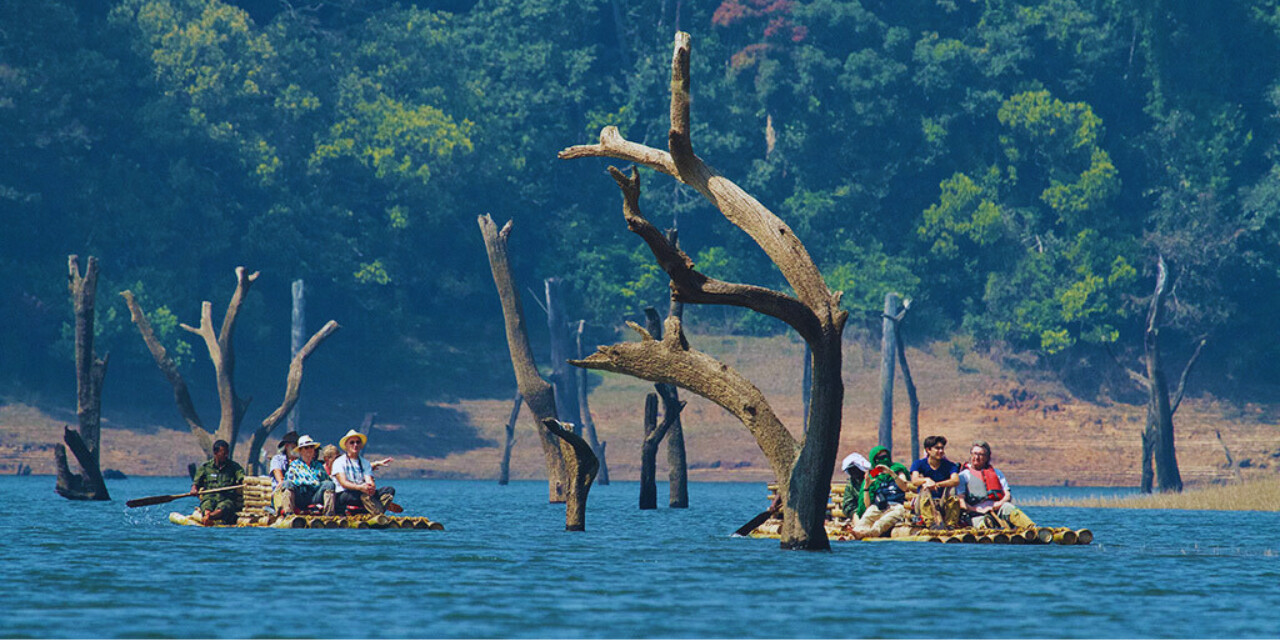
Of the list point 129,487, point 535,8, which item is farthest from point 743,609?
point 535,8

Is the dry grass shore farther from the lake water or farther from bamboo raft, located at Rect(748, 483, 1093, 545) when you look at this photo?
bamboo raft, located at Rect(748, 483, 1093, 545)

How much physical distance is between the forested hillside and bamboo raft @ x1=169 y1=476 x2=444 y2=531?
34.8 metres

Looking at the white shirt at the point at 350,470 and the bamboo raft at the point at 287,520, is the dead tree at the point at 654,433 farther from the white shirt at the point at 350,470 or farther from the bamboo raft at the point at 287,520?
the white shirt at the point at 350,470

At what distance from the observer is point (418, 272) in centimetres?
7588

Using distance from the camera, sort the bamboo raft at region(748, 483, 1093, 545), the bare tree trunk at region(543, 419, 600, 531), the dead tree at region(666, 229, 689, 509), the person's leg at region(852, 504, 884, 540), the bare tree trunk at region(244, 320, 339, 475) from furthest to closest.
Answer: the dead tree at region(666, 229, 689, 509)
the bare tree trunk at region(244, 320, 339, 475)
the bare tree trunk at region(543, 419, 600, 531)
the person's leg at region(852, 504, 884, 540)
the bamboo raft at region(748, 483, 1093, 545)

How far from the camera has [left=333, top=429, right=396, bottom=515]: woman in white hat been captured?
3109 cm

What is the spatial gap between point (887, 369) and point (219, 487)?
99.3 ft

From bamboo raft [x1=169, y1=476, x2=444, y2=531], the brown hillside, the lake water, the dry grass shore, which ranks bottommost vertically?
the lake water

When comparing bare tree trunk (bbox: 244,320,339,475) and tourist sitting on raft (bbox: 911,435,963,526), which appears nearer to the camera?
tourist sitting on raft (bbox: 911,435,963,526)

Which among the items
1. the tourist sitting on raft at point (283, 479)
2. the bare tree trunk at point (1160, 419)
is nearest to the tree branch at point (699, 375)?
the tourist sitting on raft at point (283, 479)

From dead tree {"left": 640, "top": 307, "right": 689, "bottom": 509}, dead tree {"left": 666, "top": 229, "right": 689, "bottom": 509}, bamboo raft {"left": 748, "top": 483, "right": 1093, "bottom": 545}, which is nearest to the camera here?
bamboo raft {"left": 748, "top": 483, "right": 1093, "bottom": 545}

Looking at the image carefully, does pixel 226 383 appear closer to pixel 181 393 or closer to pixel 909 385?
pixel 181 393

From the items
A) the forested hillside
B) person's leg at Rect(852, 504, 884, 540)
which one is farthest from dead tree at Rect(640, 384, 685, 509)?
the forested hillside

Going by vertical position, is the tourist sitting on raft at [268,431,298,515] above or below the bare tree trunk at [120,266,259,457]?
below
